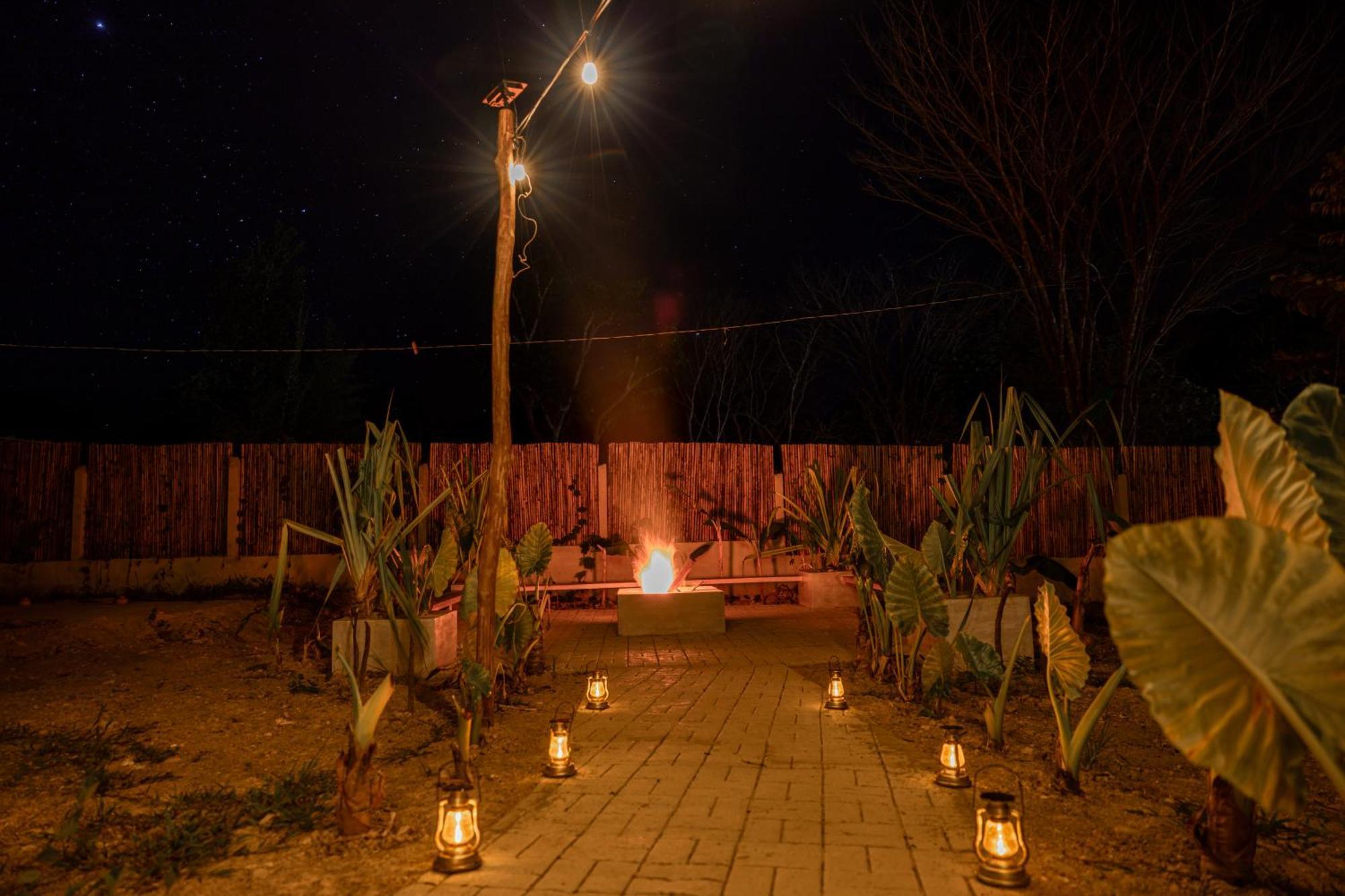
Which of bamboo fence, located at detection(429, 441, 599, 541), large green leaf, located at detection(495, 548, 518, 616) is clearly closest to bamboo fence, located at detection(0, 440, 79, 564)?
bamboo fence, located at detection(429, 441, 599, 541)

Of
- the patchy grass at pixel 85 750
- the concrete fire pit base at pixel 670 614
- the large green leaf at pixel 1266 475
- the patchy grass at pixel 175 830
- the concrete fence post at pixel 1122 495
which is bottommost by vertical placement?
the patchy grass at pixel 175 830

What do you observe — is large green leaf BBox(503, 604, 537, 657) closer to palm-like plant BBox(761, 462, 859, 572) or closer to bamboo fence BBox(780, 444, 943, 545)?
palm-like plant BBox(761, 462, 859, 572)

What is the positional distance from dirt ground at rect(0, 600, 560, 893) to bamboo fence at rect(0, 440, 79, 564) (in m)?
3.46

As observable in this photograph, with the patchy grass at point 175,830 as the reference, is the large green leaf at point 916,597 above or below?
above

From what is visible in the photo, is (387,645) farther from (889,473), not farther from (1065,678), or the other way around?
(889,473)

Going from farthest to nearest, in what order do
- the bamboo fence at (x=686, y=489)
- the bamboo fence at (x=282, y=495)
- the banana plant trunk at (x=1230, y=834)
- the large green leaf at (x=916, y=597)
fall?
the bamboo fence at (x=686, y=489) < the bamboo fence at (x=282, y=495) < the large green leaf at (x=916, y=597) < the banana plant trunk at (x=1230, y=834)

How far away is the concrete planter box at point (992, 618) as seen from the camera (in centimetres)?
637

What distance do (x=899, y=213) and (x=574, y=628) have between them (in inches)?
367

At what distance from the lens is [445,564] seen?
5.53 meters

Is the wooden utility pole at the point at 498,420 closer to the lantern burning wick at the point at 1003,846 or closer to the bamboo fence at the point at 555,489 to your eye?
the lantern burning wick at the point at 1003,846

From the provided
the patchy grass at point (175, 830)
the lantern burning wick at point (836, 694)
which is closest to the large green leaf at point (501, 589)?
the patchy grass at point (175, 830)

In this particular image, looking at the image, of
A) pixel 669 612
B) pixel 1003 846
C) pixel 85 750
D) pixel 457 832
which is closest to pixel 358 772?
pixel 457 832

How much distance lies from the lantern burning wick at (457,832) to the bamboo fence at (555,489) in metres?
8.50

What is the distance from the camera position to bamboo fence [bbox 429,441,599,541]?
11477mm
